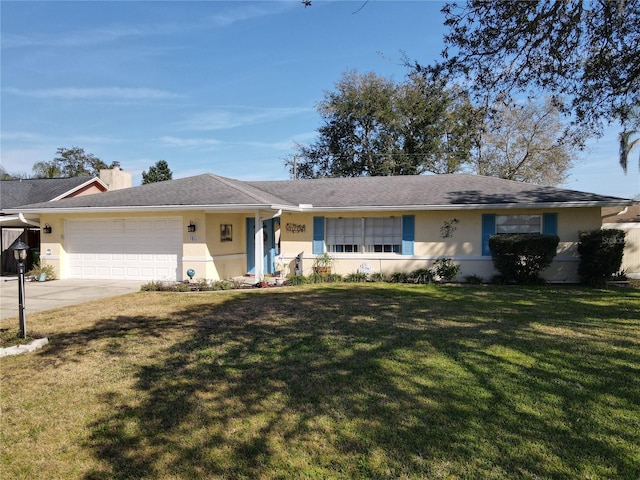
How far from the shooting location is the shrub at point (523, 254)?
1255 cm

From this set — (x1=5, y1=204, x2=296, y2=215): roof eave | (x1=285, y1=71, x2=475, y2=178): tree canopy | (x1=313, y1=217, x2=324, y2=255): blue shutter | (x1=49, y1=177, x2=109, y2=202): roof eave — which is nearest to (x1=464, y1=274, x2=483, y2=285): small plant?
(x1=313, y1=217, x2=324, y2=255): blue shutter

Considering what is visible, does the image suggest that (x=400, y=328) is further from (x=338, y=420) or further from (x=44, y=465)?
(x=44, y=465)

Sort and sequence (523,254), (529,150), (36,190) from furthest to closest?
(529,150)
(36,190)
(523,254)

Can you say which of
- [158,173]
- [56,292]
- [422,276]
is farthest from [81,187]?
[422,276]

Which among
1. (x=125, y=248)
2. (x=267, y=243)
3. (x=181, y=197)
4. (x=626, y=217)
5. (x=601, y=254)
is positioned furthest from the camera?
(x=626, y=217)

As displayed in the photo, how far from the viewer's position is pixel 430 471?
3012mm

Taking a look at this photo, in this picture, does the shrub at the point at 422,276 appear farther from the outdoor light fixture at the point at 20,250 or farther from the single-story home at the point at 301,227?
the outdoor light fixture at the point at 20,250

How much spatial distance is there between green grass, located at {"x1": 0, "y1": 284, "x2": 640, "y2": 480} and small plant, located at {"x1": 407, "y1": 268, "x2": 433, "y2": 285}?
5829mm

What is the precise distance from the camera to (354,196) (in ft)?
50.2

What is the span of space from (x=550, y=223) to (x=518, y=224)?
0.92 meters

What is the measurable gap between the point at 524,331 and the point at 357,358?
3152 millimetres

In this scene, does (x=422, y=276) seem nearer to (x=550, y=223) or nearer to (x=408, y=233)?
(x=408, y=233)

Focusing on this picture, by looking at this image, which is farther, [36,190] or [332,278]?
[36,190]

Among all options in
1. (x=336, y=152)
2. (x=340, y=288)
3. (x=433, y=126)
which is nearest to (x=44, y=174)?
(x=336, y=152)
